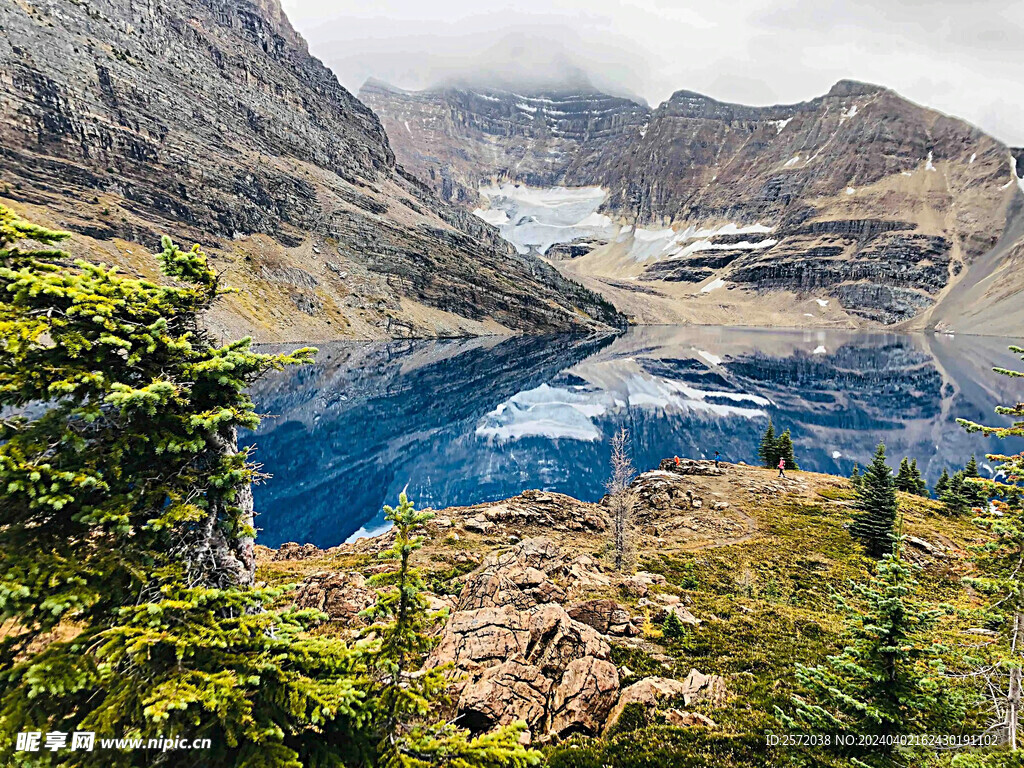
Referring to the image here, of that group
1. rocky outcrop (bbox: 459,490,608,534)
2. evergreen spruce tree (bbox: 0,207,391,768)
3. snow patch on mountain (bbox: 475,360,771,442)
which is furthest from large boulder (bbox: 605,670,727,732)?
snow patch on mountain (bbox: 475,360,771,442)

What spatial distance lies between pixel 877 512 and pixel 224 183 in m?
178

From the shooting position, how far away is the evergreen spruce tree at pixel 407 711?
4.82m

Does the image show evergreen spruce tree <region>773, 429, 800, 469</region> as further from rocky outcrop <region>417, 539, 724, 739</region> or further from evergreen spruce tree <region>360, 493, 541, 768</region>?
evergreen spruce tree <region>360, 493, 541, 768</region>

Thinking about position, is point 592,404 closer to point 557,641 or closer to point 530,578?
point 530,578

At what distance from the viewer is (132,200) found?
124 meters

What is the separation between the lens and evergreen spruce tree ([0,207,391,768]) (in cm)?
404

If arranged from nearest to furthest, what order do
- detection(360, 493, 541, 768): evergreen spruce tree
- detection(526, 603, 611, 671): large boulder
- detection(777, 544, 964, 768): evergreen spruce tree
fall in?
detection(360, 493, 541, 768): evergreen spruce tree < detection(777, 544, 964, 768): evergreen spruce tree < detection(526, 603, 611, 671): large boulder

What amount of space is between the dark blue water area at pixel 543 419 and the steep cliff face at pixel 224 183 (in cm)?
3331

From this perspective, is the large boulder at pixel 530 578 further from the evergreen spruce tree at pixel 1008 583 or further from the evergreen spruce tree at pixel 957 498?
the evergreen spruce tree at pixel 957 498

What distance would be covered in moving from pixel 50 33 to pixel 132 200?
48.9 m

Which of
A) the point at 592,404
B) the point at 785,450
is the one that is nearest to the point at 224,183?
the point at 592,404

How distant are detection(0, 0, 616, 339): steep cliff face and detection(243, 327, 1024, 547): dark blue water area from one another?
109ft

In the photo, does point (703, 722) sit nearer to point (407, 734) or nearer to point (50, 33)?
point (407, 734)

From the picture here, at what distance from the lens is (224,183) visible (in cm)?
14612
